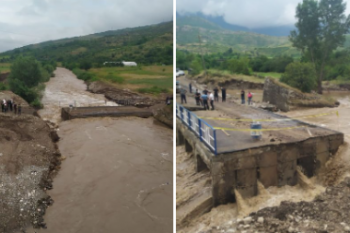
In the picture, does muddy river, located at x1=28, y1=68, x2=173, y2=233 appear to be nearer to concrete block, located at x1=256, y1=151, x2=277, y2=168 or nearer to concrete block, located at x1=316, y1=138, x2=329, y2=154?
concrete block, located at x1=256, y1=151, x2=277, y2=168

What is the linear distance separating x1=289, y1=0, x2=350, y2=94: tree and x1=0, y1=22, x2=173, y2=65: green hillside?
7.62m

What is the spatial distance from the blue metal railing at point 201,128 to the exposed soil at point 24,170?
9.81ft

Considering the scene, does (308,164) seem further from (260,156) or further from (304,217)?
(304,217)

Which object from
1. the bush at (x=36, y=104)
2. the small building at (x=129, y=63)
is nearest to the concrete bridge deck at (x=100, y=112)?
the bush at (x=36, y=104)

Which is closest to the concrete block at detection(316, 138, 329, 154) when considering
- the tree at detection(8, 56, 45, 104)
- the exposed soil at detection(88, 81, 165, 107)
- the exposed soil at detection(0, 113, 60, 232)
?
the exposed soil at detection(0, 113, 60, 232)

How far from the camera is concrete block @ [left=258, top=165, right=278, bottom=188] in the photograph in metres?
4.54

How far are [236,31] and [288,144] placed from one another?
61.1 m

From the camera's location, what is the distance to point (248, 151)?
4473mm

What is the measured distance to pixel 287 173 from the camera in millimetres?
4680

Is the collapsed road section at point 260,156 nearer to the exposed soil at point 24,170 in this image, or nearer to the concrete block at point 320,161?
the concrete block at point 320,161

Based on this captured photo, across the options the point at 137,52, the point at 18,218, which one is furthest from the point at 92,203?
the point at 137,52

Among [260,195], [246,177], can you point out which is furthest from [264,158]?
[260,195]

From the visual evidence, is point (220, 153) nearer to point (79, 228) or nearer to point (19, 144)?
point (79, 228)

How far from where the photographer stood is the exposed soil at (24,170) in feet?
16.1
